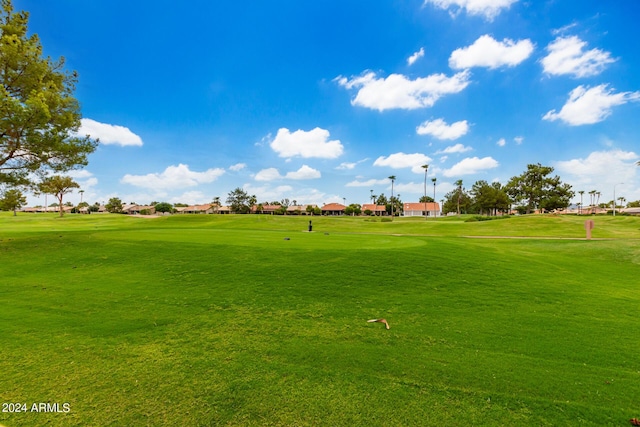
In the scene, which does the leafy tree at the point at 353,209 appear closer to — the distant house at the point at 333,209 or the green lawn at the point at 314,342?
the distant house at the point at 333,209

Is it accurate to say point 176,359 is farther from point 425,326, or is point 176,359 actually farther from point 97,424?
point 425,326

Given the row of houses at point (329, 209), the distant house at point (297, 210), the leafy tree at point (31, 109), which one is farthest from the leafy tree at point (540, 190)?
the leafy tree at point (31, 109)

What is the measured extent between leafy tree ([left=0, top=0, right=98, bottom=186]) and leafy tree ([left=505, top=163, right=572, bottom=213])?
93192 mm

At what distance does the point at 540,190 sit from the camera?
3123 inches

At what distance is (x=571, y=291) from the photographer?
358 inches

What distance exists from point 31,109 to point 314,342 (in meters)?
14.5

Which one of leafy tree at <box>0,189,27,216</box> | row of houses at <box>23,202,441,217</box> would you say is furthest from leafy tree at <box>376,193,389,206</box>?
leafy tree at <box>0,189,27,216</box>

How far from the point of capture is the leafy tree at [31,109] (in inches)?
480

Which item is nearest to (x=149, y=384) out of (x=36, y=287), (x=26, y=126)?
(x=36, y=287)

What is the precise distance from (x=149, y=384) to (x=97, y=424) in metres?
0.76

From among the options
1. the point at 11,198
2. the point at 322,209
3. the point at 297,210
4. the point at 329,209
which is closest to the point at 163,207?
the point at 297,210

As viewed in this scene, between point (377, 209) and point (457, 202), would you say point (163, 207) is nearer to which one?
point (377, 209)

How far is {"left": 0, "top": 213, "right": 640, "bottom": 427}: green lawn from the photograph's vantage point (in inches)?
150

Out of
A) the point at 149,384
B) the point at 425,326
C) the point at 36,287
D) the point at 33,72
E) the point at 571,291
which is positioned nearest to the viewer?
the point at 149,384
